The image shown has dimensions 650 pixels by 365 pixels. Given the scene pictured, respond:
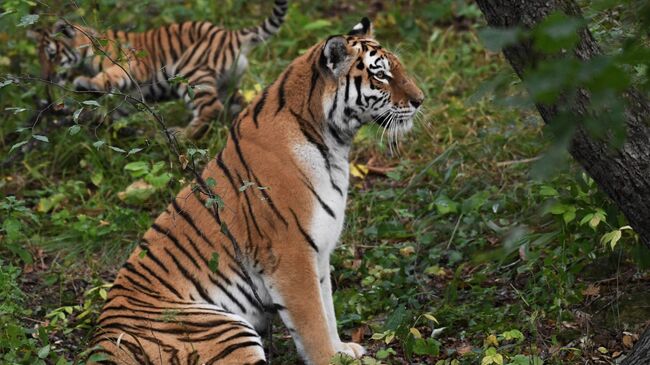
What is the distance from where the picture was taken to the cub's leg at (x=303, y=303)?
4.20 metres

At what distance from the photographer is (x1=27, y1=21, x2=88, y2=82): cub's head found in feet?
24.2

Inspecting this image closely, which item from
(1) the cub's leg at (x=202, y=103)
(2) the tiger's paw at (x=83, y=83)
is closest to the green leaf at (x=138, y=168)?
(1) the cub's leg at (x=202, y=103)

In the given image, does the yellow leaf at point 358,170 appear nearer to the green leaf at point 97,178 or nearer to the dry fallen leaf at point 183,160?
the green leaf at point 97,178

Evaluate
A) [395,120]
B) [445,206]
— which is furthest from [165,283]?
[445,206]

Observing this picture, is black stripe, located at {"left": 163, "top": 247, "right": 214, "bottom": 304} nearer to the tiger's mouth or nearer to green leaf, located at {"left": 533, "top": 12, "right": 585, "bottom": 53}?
the tiger's mouth

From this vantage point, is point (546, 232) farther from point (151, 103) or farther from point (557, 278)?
point (151, 103)

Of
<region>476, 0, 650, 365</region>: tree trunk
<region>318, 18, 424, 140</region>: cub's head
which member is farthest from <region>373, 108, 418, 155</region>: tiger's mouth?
<region>476, 0, 650, 365</region>: tree trunk

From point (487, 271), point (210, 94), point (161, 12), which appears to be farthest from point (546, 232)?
point (161, 12)

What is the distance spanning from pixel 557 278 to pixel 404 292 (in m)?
0.91

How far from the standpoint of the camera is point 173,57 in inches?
299

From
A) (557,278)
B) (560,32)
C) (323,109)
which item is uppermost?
(560,32)

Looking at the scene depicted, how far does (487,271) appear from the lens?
5.15 metres

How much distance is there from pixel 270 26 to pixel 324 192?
11.1ft

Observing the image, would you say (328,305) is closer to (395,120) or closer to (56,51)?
(395,120)
